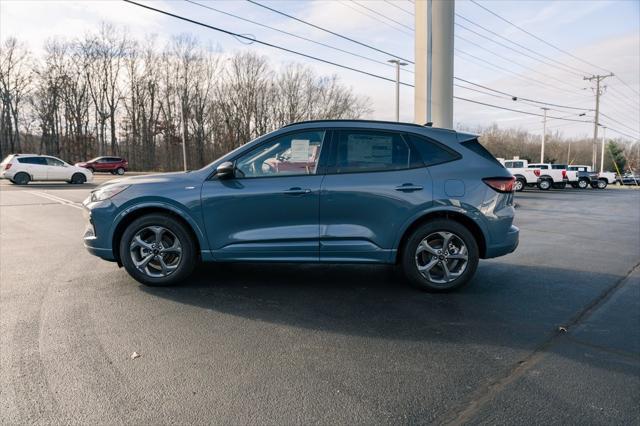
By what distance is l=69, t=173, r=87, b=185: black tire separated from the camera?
2501 centimetres

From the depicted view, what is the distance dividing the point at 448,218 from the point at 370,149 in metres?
1.13

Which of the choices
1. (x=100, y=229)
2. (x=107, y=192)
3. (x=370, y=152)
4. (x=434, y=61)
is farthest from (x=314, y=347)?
(x=434, y=61)

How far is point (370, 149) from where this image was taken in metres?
4.64

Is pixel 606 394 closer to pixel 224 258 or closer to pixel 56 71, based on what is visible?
pixel 224 258

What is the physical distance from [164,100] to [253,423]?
199ft

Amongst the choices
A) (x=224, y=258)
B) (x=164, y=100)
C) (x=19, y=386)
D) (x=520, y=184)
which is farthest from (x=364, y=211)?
(x=164, y=100)

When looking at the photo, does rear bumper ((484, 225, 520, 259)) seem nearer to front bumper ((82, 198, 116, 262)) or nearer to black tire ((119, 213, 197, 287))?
black tire ((119, 213, 197, 287))

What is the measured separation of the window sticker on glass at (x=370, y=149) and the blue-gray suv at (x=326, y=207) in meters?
0.01

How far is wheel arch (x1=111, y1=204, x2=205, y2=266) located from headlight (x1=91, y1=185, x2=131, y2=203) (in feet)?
0.86

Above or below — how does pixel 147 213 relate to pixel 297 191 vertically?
below

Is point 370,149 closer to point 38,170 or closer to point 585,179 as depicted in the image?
point 38,170

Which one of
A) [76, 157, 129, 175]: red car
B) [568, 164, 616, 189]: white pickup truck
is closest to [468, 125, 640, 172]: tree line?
[568, 164, 616, 189]: white pickup truck

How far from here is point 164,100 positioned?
188ft

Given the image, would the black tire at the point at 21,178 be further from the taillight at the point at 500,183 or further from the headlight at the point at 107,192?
the taillight at the point at 500,183
